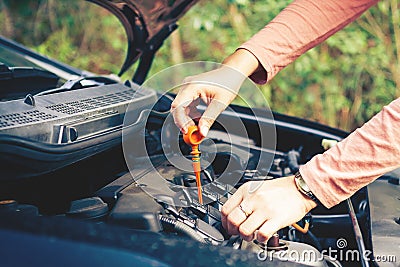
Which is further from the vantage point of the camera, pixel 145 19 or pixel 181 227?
pixel 145 19

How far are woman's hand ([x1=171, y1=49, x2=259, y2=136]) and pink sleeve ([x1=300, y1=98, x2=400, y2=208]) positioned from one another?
1.10 ft

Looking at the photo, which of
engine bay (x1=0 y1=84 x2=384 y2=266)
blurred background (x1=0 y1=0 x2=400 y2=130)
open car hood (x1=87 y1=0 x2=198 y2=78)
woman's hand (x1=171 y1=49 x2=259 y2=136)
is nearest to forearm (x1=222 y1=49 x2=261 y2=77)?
woman's hand (x1=171 y1=49 x2=259 y2=136)

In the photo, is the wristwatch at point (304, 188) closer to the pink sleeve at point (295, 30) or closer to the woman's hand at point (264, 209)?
the woman's hand at point (264, 209)

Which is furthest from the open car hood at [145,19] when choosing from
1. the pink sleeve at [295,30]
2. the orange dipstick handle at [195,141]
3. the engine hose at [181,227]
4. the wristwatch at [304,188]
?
the wristwatch at [304,188]

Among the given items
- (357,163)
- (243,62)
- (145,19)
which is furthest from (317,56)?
(357,163)

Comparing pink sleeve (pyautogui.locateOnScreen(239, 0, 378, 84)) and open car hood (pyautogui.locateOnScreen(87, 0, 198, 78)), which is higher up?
pink sleeve (pyautogui.locateOnScreen(239, 0, 378, 84))

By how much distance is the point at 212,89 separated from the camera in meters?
1.53

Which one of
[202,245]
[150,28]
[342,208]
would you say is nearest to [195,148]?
[202,245]

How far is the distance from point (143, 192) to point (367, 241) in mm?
572

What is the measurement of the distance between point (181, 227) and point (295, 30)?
71cm

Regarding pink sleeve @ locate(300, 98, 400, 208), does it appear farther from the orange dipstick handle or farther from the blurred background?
the blurred background

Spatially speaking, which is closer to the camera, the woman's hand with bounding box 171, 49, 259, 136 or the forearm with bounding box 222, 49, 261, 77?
the woman's hand with bounding box 171, 49, 259, 136

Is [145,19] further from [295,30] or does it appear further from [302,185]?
[302,185]

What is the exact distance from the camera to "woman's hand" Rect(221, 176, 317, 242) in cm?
117
